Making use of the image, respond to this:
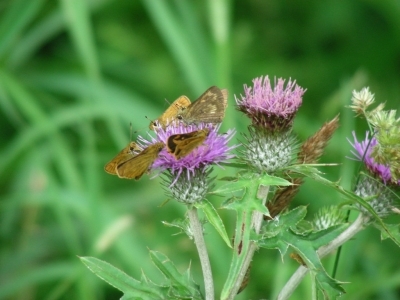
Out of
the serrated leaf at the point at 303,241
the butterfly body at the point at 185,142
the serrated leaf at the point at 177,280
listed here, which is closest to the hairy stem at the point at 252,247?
the serrated leaf at the point at 303,241

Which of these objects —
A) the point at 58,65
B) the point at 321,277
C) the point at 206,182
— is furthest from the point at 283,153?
the point at 58,65

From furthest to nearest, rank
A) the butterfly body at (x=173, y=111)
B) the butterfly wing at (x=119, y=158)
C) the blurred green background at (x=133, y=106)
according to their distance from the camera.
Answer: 1. the blurred green background at (x=133, y=106)
2. the butterfly body at (x=173, y=111)
3. the butterfly wing at (x=119, y=158)

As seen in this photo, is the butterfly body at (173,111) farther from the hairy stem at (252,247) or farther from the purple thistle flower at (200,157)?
the hairy stem at (252,247)

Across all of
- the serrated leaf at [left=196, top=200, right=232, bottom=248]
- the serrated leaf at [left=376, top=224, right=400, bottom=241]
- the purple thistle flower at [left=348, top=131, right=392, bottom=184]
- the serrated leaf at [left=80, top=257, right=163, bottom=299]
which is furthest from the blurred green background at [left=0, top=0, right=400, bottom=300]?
the serrated leaf at [left=196, top=200, right=232, bottom=248]

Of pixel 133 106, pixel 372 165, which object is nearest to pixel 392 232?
pixel 372 165

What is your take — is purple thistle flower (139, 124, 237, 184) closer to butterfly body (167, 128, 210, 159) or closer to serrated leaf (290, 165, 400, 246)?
butterfly body (167, 128, 210, 159)

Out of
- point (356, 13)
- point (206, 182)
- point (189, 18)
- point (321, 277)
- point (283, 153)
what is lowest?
point (321, 277)

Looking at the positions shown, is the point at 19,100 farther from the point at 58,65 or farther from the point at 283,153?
the point at 283,153
